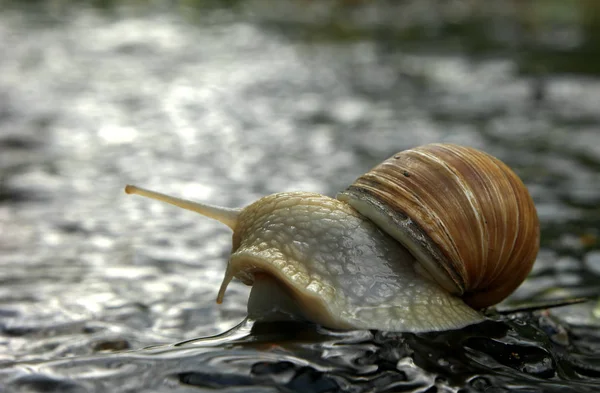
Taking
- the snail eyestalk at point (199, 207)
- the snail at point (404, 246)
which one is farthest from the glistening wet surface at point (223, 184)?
the snail eyestalk at point (199, 207)

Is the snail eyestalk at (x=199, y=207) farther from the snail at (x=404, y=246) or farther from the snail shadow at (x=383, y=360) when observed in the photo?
the snail shadow at (x=383, y=360)

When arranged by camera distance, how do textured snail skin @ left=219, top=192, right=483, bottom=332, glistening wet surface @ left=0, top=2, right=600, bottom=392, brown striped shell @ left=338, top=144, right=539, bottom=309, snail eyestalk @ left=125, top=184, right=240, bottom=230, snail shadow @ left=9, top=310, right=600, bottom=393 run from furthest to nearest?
snail eyestalk @ left=125, top=184, right=240, bottom=230, brown striped shell @ left=338, top=144, right=539, bottom=309, textured snail skin @ left=219, top=192, right=483, bottom=332, glistening wet surface @ left=0, top=2, right=600, bottom=392, snail shadow @ left=9, top=310, right=600, bottom=393

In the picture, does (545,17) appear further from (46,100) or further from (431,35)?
(46,100)

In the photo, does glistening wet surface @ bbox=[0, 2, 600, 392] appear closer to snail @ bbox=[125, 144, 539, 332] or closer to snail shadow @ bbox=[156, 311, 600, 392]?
snail shadow @ bbox=[156, 311, 600, 392]

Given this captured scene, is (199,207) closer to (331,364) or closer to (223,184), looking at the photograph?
(331,364)

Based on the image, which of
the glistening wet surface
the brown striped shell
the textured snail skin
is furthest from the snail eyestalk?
the brown striped shell
